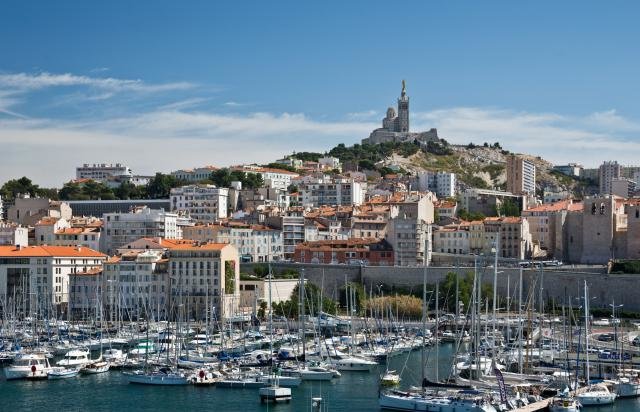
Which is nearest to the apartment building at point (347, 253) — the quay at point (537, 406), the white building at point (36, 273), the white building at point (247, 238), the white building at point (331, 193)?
the white building at point (247, 238)

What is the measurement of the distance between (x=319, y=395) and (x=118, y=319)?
20.6 meters

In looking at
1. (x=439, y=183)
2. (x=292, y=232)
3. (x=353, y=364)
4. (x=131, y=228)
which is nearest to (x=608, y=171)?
(x=439, y=183)

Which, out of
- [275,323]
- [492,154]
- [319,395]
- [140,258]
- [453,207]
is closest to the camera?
[319,395]

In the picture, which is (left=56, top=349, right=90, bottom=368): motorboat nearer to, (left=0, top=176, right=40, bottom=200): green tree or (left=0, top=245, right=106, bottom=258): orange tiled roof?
(left=0, top=245, right=106, bottom=258): orange tiled roof

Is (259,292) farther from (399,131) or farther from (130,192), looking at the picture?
(399,131)

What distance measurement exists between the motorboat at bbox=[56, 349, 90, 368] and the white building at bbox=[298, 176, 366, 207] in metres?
→ 46.4

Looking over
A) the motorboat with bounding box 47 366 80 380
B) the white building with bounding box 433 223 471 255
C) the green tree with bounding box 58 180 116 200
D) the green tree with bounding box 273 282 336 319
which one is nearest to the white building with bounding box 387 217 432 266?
the white building with bounding box 433 223 471 255

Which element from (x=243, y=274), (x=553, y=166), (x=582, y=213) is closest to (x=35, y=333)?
(x=243, y=274)

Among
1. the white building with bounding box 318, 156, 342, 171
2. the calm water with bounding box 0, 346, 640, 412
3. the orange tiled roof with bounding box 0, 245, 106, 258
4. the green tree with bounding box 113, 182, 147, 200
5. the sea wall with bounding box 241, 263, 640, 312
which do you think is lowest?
the calm water with bounding box 0, 346, 640, 412

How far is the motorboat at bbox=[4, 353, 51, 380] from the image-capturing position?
41.8m

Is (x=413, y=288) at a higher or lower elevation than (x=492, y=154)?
lower

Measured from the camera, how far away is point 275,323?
55000 mm

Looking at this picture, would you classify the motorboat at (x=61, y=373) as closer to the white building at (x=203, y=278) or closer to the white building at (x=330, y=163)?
the white building at (x=203, y=278)

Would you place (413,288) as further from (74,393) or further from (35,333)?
(74,393)
